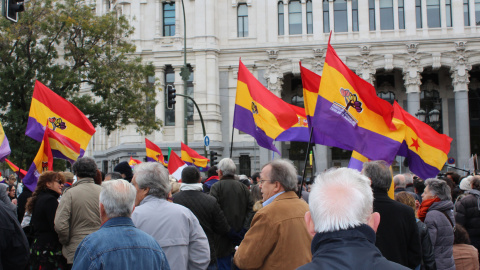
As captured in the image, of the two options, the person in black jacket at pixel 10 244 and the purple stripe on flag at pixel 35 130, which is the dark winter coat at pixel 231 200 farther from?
the purple stripe on flag at pixel 35 130

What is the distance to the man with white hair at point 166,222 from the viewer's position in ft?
16.5

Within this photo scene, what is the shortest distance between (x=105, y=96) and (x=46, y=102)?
51.3ft

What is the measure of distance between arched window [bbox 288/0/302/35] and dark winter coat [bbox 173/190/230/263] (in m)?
33.8

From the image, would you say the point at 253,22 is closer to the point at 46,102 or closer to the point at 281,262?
the point at 46,102

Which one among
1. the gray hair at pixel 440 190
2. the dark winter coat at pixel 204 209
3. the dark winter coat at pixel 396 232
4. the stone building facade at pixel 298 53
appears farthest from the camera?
the stone building facade at pixel 298 53

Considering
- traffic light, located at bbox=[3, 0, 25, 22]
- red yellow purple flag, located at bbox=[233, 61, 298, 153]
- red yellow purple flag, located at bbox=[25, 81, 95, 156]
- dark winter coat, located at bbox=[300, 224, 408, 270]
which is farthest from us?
red yellow purple flag, located at bbox=[25, 81, 95, 156]

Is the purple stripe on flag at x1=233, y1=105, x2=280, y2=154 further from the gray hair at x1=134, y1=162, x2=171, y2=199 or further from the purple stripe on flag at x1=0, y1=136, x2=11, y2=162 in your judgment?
the gray hair at x1=134, y1=162, x2=171, y2=199

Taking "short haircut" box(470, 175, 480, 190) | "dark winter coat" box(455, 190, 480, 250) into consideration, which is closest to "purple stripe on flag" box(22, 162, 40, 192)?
"dark winter coat" box(455, 190, 480, 250)

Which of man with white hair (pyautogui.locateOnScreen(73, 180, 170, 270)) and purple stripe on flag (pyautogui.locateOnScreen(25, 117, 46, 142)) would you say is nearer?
man with white hair (pyautogui.locateOnScreen(73, 180, 170, 270))

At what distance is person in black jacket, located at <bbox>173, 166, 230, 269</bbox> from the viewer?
6758 millimetres

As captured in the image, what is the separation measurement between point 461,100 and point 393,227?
34.9 metres

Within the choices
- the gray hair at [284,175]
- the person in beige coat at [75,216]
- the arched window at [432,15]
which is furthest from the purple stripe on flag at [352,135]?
the arched window at [432,15]

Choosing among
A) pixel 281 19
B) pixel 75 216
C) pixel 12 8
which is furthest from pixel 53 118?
pixel 281 19

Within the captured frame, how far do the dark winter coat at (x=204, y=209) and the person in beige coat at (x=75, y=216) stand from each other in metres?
0.99
